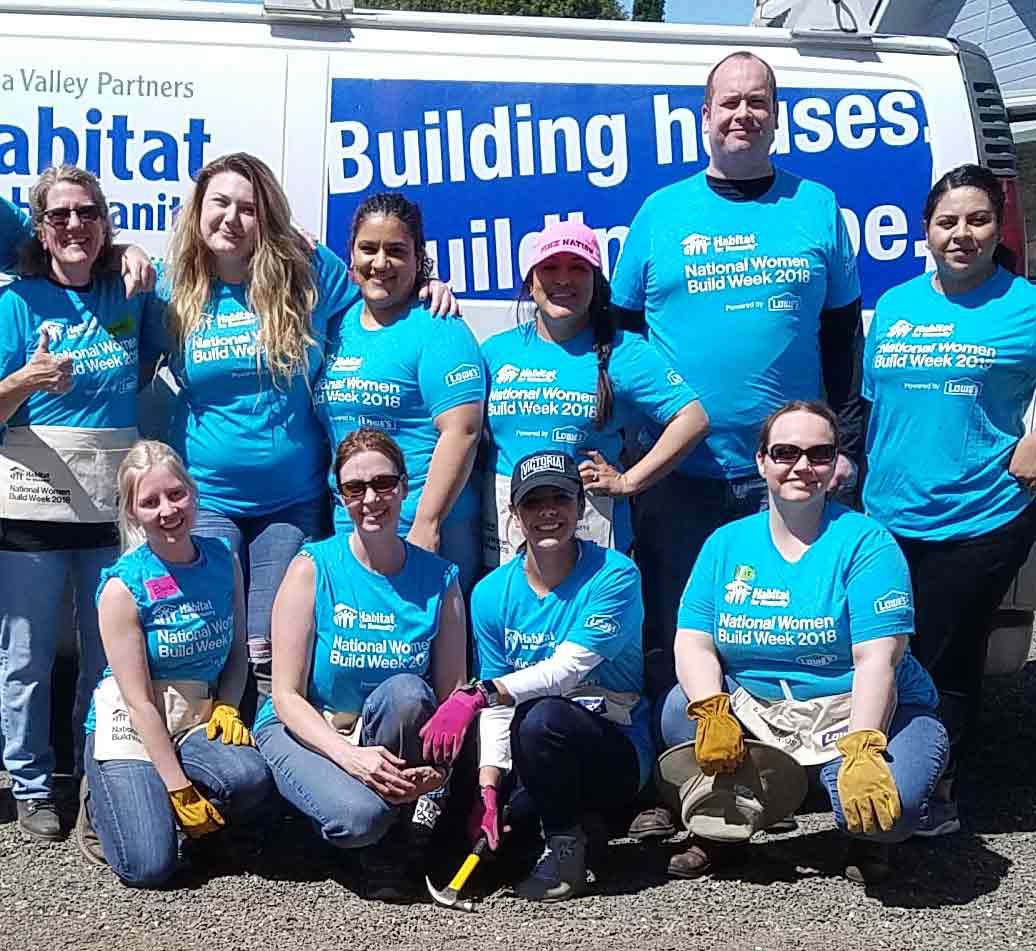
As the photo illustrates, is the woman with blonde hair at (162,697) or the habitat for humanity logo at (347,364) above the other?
the habitat for humanity logo at (347,364)

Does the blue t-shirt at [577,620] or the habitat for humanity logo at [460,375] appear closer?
the blue t-shirt at [577,620]

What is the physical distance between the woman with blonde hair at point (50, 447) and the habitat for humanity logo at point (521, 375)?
108cm

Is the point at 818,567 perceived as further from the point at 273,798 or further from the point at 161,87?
the point at 161,87

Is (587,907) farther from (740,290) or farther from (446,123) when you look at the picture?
(446,123)

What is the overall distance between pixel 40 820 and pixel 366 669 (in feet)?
3.67

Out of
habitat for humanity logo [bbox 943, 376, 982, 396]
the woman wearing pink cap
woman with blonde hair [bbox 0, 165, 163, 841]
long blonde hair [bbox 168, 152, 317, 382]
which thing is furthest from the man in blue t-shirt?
woman with blonde hair [bbox 0, 165, 163, 841]

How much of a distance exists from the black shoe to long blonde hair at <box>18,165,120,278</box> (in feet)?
8.77

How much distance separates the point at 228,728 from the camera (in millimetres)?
3938

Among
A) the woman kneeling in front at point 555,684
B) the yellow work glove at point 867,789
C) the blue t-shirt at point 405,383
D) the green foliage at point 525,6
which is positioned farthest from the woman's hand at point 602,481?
the green foliage at point 525,6

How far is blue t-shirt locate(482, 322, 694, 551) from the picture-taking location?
13.7 ft

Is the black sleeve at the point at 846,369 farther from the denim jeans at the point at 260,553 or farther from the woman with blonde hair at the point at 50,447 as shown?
the woman with blonde hair at the point at 50,447

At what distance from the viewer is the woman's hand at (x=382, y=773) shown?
12.2 ft

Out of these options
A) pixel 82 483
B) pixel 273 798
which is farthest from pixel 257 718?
pixel 82 483

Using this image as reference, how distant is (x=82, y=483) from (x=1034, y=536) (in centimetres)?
281
